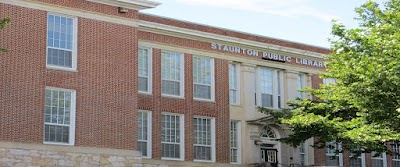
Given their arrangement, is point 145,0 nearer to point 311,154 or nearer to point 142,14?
point 142,14

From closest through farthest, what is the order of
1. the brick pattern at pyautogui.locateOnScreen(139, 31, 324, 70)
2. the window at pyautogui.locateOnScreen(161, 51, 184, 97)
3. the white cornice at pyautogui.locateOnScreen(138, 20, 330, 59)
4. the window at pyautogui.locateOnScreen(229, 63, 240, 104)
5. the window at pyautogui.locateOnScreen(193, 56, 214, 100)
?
the white cornice at pyautogui.locateOnScreen(138, 20, 330, 59)
the brick pattern at pyautogui.locateOnScreen(139, 31, 324, 70)
the window at pyautogui.locateOnScreen(161, 51, 184, 97)
the window at pyautogui.locateOnScreen(193, 56, 214, 100)
the window at pyautogui.locateOnScreen(229, 63, 240, 104)

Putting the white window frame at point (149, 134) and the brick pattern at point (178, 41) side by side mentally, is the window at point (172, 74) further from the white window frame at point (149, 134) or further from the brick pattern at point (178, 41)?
the white window frame at point (149, 134)

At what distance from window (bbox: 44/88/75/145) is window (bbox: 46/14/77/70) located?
1.10 metres

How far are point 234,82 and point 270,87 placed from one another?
2609 mm

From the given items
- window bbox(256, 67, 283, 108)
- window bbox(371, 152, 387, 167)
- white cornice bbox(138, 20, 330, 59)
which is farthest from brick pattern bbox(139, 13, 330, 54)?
window bbox(371, 152, 387, 167)

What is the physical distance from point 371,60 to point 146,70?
41.7ft

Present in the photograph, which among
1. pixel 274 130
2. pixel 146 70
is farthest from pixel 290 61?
pixel 146 70

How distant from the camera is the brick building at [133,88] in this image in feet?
99.6

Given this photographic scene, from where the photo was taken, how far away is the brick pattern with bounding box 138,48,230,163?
37.3 metres

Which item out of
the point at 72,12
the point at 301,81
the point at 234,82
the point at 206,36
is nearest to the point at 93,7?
the point at 72,12

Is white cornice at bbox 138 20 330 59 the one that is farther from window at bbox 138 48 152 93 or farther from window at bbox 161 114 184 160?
window at bbox 161 114 184 160

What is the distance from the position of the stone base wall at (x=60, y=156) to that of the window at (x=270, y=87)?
1159 centimetres

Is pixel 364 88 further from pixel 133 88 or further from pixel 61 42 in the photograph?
pixel 61 42

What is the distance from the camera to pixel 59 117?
31094 millimetres
